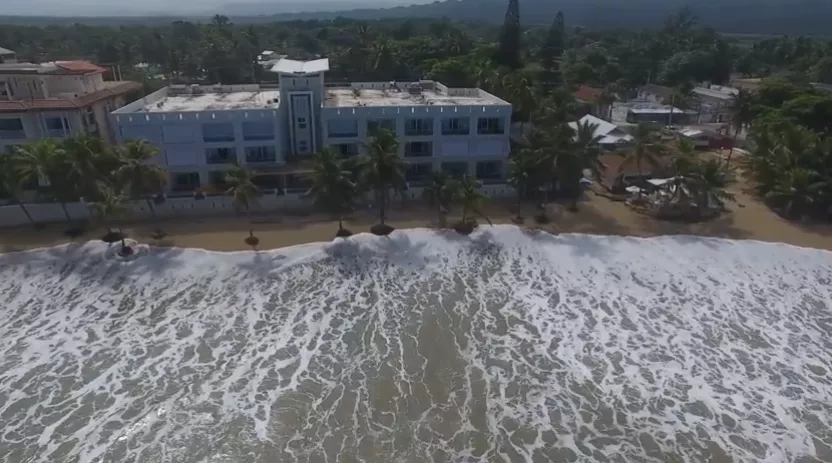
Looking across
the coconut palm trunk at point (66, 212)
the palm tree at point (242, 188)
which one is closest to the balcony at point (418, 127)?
the palm tree at point (242, 188)

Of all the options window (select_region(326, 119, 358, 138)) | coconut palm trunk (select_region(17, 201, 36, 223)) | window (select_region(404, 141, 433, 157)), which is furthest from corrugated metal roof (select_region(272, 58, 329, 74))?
coconut palm trunk (select_region(17, 201, 36, 223))

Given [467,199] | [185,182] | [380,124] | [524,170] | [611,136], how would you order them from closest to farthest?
1. [467,199]
2. [524,170]
3. [185,182]
4. [380,124]
5. [611,136]

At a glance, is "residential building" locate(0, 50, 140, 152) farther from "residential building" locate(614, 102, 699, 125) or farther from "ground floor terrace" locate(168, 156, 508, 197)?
"residential building" locate(614, 102, 699, 125)

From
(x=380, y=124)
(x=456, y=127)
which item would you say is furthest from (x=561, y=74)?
(x=380, y=124)

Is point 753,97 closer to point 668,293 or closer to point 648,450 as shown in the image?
point 668,293

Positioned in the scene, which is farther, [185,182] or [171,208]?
[185,182]

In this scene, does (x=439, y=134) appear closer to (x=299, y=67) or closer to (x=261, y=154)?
(x=299, y=67)

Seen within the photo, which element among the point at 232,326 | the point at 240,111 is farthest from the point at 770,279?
the point at 240,111

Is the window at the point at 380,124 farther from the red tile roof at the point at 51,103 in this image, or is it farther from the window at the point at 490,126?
the red tile roof at the point at 51,103
